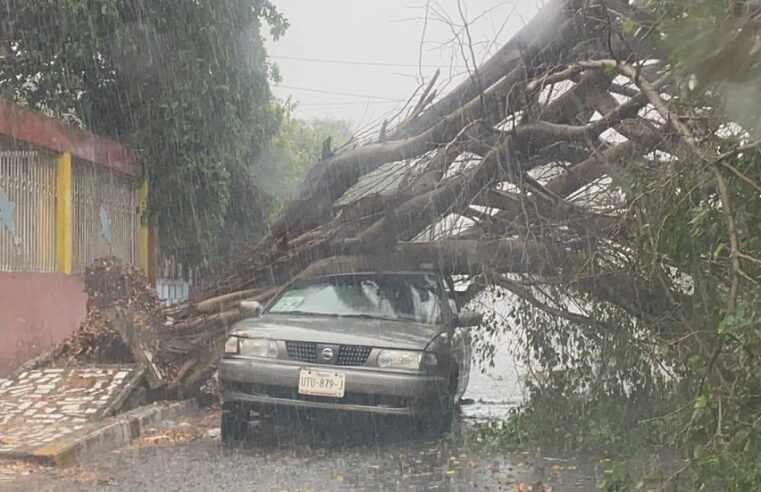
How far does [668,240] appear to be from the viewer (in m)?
4.49

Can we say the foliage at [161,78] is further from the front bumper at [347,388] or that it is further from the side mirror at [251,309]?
the front bumper at [347,388]

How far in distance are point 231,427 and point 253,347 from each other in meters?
0.76

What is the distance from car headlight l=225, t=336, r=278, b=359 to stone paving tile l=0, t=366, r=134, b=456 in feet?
4.80

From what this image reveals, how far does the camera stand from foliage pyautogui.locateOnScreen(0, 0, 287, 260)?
13.2 m

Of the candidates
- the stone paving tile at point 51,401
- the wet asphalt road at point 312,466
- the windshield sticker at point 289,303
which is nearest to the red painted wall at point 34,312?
the stone paving tile at point 51,401

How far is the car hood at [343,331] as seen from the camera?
7.87m

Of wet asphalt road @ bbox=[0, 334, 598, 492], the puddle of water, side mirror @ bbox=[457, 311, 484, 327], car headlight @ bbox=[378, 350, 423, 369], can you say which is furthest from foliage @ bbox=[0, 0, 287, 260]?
car headlight @ bbox=[378, 350, 423, 369]

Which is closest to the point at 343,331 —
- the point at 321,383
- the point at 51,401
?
the point at 321,383

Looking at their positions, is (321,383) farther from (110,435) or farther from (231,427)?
(110,435)

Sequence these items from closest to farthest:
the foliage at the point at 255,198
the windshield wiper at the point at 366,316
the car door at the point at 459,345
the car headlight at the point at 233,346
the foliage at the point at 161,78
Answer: the car headlight at the point at 233,346 → the windshield wiper at the point at 366,316 → the car door at the point at 459,345 → the foliage at the point at 161,78 → the foliage at the point at 255,198

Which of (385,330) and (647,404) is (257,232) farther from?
(647,404)

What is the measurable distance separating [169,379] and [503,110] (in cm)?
444

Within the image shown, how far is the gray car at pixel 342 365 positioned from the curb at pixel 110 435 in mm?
912

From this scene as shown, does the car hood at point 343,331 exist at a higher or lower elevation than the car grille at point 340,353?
higher
